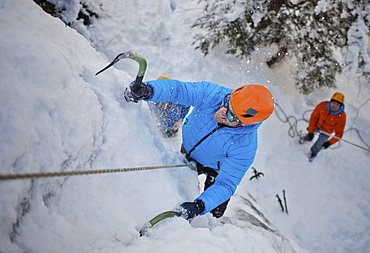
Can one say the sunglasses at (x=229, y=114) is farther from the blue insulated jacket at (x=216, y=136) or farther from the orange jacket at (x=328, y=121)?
the orange jacket at (x=328, y=121)

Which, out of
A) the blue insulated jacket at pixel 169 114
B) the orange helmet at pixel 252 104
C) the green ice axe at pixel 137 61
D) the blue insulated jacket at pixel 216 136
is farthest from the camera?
the blue insulated jacket at pixel 169 114

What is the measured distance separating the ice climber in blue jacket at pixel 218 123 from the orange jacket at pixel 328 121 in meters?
4.35

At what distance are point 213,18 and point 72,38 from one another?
476cm

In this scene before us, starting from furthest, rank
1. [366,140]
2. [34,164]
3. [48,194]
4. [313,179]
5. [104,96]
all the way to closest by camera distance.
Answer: [366,140] < [313,179] < [104,96] < [48,194] < [34,164]

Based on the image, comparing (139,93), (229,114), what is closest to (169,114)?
(229,114)

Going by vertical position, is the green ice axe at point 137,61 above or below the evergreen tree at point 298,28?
below

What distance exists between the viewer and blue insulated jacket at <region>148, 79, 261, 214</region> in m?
2.29

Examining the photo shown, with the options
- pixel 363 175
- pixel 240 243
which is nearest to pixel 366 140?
pixel 363 175

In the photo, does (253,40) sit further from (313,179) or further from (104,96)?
(104,96)

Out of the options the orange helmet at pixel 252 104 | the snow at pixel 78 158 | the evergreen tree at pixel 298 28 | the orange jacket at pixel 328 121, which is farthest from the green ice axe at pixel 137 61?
the orange jacket at pixel 328 121

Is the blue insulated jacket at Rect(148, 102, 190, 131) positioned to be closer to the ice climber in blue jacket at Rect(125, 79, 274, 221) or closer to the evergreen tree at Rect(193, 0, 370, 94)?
the ice climber in blue jacket at Rect(125, 79, 274, 221)

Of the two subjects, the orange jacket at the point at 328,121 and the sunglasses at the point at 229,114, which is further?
the orange jacket at the point at 328,121

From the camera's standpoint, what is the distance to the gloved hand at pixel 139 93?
203cm

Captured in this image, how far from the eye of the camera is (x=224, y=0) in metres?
5.77
